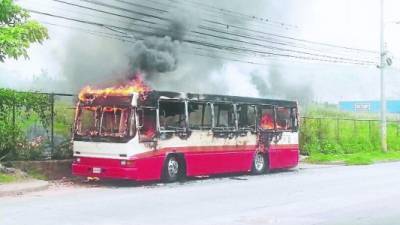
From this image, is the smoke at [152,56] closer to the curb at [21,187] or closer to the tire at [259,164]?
the tire at [259,164]

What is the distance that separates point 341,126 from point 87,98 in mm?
20060

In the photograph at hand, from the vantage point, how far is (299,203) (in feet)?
38.7

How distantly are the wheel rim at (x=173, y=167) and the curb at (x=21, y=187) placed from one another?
10.2 feet

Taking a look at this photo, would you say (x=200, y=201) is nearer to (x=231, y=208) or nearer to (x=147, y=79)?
(x=231, y=208)

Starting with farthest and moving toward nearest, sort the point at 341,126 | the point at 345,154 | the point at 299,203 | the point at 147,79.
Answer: the point at 341,126 < the point at 345,154 < the point at 147,79 < the point at 299,203

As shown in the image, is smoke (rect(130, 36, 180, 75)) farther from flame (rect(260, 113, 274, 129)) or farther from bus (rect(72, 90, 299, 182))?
flame (rect(260, 113, 274, 129))

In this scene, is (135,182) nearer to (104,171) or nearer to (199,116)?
(104,171)

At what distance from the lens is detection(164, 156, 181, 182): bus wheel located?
1631 centimetres

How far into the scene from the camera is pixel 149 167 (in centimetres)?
1574

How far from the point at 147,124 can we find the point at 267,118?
5718mm

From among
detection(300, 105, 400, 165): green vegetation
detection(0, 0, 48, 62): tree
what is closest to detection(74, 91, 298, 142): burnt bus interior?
detection(0, 0, 48, 62): tree

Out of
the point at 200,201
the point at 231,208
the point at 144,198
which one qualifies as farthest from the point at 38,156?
the point at 231,208

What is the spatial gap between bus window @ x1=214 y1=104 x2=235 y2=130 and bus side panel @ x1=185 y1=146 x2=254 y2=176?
2.15 ft

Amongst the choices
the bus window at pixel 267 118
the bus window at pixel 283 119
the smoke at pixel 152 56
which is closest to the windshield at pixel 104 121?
the smoke at pixel 152 56
